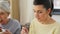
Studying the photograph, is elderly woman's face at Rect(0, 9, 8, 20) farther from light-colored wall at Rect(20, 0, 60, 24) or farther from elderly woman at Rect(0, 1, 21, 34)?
light-colored wall at Rect(20, 0, 60, 24)

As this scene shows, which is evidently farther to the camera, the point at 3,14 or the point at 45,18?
the point at 3,14

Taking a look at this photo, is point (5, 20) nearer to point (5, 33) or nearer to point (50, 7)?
point (5, 33)

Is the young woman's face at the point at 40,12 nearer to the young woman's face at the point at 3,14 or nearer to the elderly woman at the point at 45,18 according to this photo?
the elderly woman at the point at 45,18

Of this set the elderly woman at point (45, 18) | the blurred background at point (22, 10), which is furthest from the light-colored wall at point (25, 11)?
Result: the elderly woman at point (45, 18)

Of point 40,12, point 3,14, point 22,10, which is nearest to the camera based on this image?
point 40,12

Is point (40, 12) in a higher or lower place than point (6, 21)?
higher

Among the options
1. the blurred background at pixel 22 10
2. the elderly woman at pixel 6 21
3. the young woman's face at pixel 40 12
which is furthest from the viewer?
the blurred background at pixel 22 10

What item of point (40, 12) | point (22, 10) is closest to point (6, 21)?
point (40, 12)

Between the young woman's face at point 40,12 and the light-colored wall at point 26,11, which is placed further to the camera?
the light-colored wall at point 26,11

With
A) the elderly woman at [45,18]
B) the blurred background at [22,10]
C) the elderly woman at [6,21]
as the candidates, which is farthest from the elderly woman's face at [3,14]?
the blurred background at [22,10]

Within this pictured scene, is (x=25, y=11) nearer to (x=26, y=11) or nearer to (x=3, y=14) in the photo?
(x=26, y=11)

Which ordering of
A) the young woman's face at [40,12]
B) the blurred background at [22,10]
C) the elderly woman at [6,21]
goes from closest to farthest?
the young woman's face at [40,12], the elderly woman at [6,21], the blurred background at [22,10]

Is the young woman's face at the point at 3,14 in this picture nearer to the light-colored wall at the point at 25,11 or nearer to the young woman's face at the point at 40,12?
the young woman's face at the point at 40,12

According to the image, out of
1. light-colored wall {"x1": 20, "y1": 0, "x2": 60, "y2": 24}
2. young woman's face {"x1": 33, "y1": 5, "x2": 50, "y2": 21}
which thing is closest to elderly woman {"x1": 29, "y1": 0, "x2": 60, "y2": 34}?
young woman's face {"x1": 33, "y1": 5, "x2": 50, "y2": 21}
